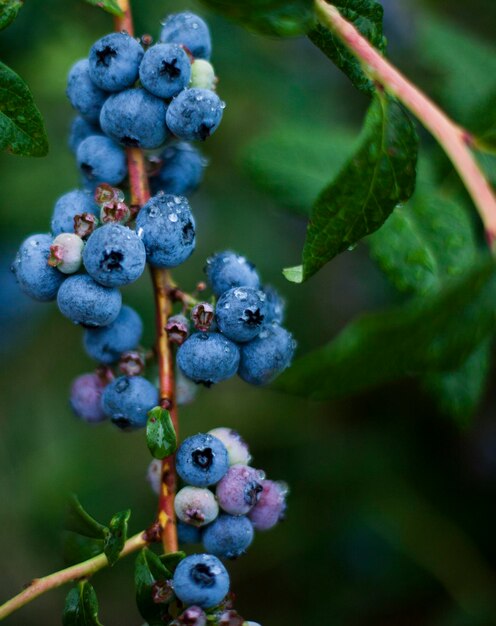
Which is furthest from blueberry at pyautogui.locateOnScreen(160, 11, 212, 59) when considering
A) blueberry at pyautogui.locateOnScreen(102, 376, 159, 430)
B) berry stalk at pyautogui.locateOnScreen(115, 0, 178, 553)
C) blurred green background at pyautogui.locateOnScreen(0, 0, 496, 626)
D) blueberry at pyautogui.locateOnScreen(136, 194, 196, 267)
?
blurred green background at pyautogui.locateOnScreen(0, 0, 496, 626)

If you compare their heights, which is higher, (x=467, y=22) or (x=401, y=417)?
(x=467, y=22)

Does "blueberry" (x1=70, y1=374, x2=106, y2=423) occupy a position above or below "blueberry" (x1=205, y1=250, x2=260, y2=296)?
below

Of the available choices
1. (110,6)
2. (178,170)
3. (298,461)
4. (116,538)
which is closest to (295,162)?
(178,170)

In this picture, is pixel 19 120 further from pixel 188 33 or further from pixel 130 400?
pixel 130 400

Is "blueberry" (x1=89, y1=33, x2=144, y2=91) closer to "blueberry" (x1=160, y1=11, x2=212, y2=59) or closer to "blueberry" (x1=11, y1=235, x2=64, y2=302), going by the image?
"blueberry" (x1=160, y1=11, x2=212, y2=59)

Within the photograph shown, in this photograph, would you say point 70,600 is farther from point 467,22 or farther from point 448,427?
point 467,22

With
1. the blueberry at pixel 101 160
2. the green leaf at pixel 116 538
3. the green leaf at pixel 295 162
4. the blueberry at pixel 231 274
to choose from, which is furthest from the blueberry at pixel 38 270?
the green leaf at pixel 295 162

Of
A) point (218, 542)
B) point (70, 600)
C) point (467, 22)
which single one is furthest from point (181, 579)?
point (467, 22)
